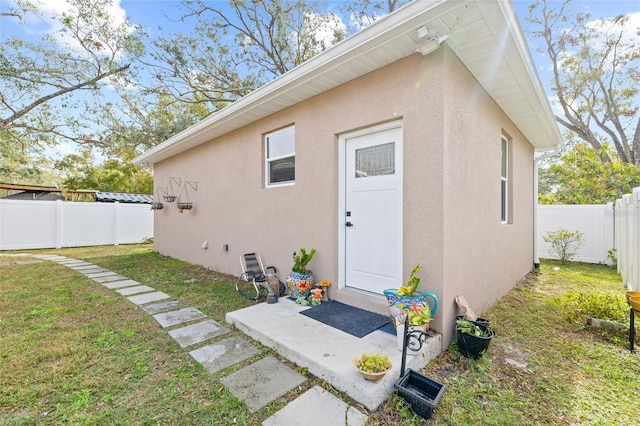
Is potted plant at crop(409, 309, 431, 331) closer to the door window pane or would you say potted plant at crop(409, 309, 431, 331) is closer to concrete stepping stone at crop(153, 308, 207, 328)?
the door window pane

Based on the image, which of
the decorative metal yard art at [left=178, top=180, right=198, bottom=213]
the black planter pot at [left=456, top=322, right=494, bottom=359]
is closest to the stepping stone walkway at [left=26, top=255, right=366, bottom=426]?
the black planter pot at [left=456, top=322, right=494, bottom=359]

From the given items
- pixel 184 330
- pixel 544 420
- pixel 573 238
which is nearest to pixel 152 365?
pixel 184 330

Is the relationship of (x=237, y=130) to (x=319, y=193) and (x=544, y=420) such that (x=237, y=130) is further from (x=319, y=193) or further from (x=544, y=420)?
(x=544, y=420)

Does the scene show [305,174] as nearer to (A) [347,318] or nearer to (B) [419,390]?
(A) [347,318]

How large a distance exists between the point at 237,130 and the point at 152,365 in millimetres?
4419

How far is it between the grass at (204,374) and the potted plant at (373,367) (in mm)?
219

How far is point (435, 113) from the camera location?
2.85m

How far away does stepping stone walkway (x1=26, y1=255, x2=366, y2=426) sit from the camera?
1.87 metres

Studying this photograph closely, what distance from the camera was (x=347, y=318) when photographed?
323 cm

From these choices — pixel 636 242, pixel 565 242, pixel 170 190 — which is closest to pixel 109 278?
pixel 170 190

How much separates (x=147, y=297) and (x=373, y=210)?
382 cm

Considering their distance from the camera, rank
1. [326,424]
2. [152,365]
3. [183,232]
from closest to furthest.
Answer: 1. [326,424]
2. [152,365]
3. [183,232]

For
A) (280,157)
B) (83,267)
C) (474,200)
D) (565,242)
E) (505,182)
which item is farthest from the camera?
(565,242)

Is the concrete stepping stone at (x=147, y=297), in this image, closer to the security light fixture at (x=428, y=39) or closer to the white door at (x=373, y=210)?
the white door at (x=373, y=210)
